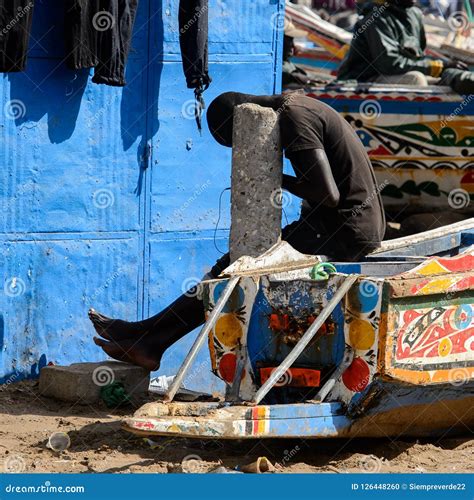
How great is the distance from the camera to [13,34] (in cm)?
722

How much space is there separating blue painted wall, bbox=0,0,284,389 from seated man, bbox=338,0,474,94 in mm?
5125

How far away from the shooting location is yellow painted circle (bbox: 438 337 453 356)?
624 centimetres

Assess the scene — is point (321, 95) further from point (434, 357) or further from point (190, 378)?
point (434, 357)

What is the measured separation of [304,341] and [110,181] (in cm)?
262

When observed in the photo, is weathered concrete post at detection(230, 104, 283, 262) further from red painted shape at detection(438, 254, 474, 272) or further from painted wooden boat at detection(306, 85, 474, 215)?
painted wooden boat at detection(306, 85, 474, 215)

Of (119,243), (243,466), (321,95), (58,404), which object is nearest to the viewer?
(243,466)

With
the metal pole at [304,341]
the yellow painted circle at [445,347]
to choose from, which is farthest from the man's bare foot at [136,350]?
the yellow painted circle at [445,347]

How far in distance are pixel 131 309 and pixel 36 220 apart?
3.46 ft

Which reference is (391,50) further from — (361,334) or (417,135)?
(361,334)

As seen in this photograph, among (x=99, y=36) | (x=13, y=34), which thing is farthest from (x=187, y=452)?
(x=99, y=36)

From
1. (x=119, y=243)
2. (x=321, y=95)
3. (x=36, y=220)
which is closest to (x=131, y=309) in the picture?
(x=119, y=243)

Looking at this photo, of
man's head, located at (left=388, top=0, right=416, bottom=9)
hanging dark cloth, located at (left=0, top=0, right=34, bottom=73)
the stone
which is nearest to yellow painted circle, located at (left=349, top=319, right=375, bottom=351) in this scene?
the stone

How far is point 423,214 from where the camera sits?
533 inches

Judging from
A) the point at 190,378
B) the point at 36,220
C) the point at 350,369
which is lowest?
the point at 190,378
